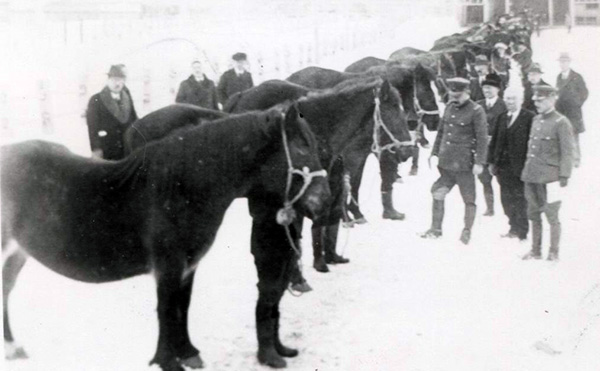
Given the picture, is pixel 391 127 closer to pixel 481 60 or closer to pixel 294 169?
pixel 481 60

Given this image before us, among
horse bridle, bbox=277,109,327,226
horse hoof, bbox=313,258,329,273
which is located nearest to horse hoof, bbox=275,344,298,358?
horse bridle, bbox=277,109,327,226

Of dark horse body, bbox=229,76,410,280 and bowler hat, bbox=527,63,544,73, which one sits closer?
dark horse body, bbox=229,76,410,280

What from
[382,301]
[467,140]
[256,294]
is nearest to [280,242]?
[256,294]

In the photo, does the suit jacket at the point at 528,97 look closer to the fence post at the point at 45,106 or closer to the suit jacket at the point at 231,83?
the suit jacket at the point at 231,83

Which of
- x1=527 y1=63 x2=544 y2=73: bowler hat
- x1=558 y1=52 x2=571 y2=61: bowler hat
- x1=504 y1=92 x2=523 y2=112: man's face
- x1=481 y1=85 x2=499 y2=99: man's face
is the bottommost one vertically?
x1=504 y1=92 x2=523 y2=112: man's face

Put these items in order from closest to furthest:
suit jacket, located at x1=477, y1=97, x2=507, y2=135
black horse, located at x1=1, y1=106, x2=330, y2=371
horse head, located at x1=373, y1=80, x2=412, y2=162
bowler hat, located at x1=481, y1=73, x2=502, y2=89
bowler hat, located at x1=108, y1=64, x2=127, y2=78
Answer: black horse, located at x1=1, y1=106, x2=330, y2=371 → bowler hat, located at x1=108, y1=64, x2=127, y2=78 → horse head, located at x1=373, y1=80, x2=412, y2=162 → bowler hat, located at x1=481, y1=73, x2=502, y2=89 → suit jacket, located at x1=477, y1=97, x2=507, y2=135

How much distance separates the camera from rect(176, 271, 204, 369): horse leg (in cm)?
292

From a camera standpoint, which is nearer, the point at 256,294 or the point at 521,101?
the point at 256,294

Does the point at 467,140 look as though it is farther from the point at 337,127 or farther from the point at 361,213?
the point at 337,127

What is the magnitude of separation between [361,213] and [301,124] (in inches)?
63.2

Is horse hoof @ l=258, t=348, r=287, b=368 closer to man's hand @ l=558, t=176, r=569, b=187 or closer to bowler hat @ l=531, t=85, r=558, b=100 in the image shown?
man's hand @ l=558, t=176, r=569, b=187

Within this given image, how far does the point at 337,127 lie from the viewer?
322cm

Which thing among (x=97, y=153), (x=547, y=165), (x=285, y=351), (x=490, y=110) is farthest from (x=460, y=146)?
(x=97, y=153)

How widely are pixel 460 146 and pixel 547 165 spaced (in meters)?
0.61
